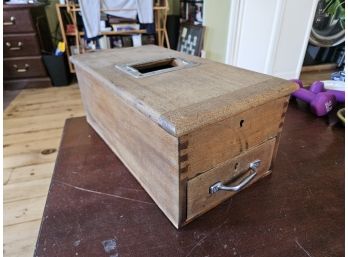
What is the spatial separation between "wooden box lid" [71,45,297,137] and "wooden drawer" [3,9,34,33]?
5.21 feet

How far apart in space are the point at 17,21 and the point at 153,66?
174 centimetres

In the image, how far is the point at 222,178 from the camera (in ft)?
1.48

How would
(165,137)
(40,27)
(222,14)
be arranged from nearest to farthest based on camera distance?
(165,137), (40,27), (222,14)

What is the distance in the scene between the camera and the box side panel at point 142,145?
0.40 m

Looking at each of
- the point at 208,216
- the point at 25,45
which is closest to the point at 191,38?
the point at 25,45

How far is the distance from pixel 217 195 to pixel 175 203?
0.09m

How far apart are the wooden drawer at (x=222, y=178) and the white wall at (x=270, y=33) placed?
1.92 meters

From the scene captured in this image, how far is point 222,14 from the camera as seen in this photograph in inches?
83.7

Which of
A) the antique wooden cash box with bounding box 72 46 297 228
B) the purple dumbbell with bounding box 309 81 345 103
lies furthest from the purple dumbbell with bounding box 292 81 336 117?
the antique wooden cash box with bounding box 72 46 297 228

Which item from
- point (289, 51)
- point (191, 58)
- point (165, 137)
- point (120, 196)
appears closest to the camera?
point (165, 137)

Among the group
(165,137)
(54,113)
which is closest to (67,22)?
(54,113)

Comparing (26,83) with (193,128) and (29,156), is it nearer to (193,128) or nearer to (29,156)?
Result: (29,156)

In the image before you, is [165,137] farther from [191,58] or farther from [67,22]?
[67,22]

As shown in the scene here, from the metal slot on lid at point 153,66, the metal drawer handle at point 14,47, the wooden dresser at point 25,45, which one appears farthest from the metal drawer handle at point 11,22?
the metal slot on lid at point 153,66
